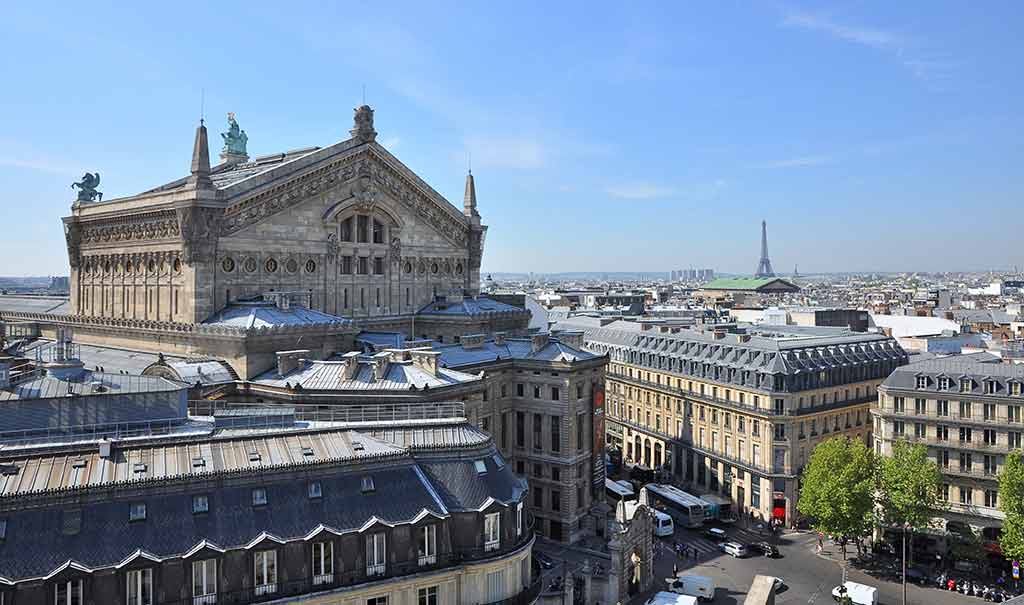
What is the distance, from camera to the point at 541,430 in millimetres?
73312

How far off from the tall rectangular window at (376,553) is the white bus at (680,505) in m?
43.9

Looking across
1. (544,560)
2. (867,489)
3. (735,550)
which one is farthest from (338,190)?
(867,489)

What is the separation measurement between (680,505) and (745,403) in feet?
40.4

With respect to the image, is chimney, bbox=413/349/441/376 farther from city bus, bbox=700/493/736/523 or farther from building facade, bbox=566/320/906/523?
building facade, bbox=566/320/906/523

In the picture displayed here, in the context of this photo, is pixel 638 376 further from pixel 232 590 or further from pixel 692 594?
pixel 232 590

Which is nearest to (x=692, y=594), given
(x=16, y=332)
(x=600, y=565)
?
(x=600, y=565)

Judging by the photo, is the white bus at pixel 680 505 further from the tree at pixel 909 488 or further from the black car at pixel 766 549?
the tree at pixel 909 488

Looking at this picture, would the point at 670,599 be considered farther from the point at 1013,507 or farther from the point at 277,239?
the point at 277,239

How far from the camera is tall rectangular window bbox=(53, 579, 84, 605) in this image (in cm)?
3412

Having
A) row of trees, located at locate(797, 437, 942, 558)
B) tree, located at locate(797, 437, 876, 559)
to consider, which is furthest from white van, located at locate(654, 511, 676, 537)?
tree, located at locate(797, 437, 876, 559)

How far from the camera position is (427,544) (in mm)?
41969

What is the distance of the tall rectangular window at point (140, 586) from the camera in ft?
116

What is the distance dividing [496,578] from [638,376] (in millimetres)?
61700


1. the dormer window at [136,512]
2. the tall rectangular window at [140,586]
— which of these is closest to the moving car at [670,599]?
the tall rectangular window at [140,586]
